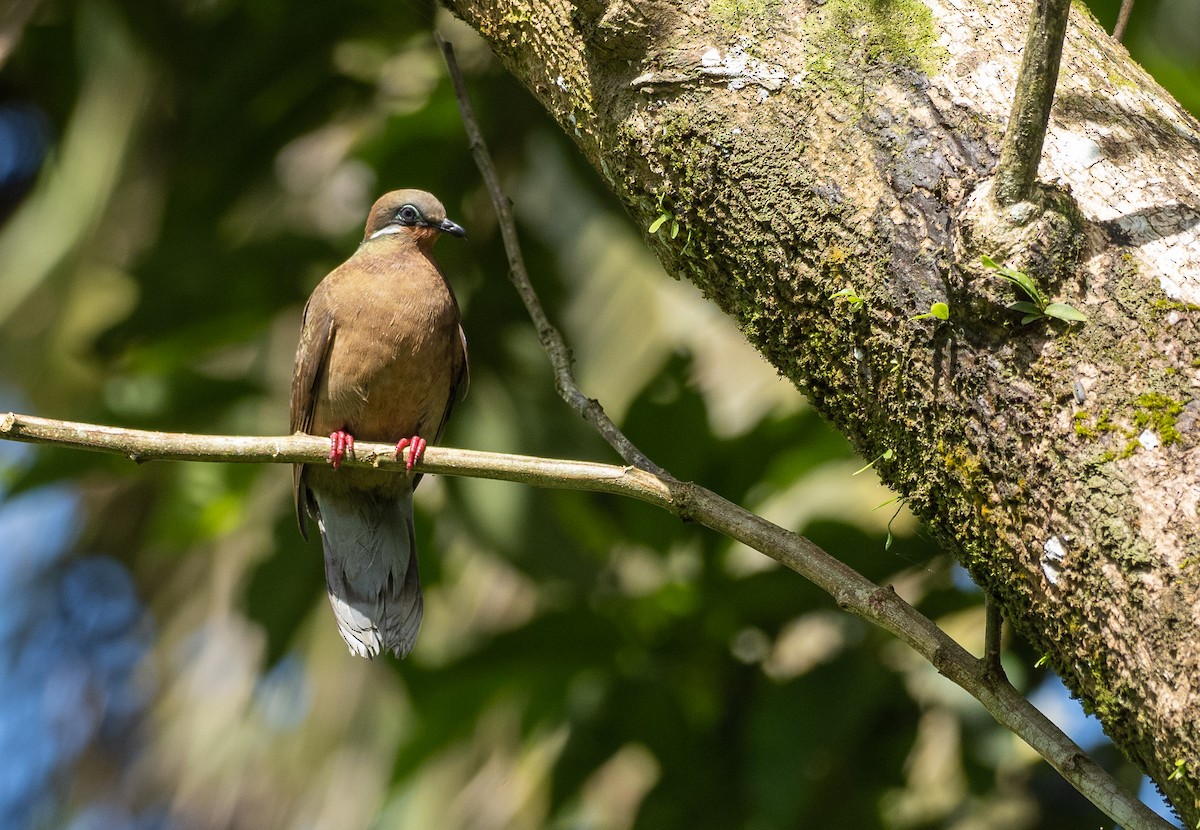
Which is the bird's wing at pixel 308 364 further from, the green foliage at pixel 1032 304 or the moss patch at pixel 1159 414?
the moss patch at pixel 1159 414

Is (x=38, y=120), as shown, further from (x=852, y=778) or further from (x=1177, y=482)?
(x=1177, y=482)

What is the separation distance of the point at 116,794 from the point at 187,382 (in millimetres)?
4121

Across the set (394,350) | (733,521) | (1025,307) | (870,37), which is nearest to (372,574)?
(394,350)

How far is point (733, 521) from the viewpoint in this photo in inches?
85.7

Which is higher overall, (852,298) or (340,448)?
(852,298)

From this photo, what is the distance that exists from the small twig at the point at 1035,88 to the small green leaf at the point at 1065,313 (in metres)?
0.18

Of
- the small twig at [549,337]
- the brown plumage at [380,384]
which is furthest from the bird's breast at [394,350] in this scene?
the small twig at [549,337]

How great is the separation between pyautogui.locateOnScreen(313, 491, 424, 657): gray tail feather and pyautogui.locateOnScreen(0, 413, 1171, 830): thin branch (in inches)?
34.2

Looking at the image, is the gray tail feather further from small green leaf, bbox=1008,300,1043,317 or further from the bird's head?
small green leaf, bbox=1008,300,1043,317

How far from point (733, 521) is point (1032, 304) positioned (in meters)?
0.70

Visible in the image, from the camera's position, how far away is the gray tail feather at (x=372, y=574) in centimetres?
357

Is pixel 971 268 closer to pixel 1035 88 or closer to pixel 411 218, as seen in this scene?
pixel 1035 88

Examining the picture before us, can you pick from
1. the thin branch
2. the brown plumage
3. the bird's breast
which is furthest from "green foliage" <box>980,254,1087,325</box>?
the bird's breast

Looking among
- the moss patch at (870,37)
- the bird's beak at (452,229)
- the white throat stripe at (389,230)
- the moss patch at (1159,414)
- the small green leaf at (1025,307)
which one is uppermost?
the moss patch at (870,37)
